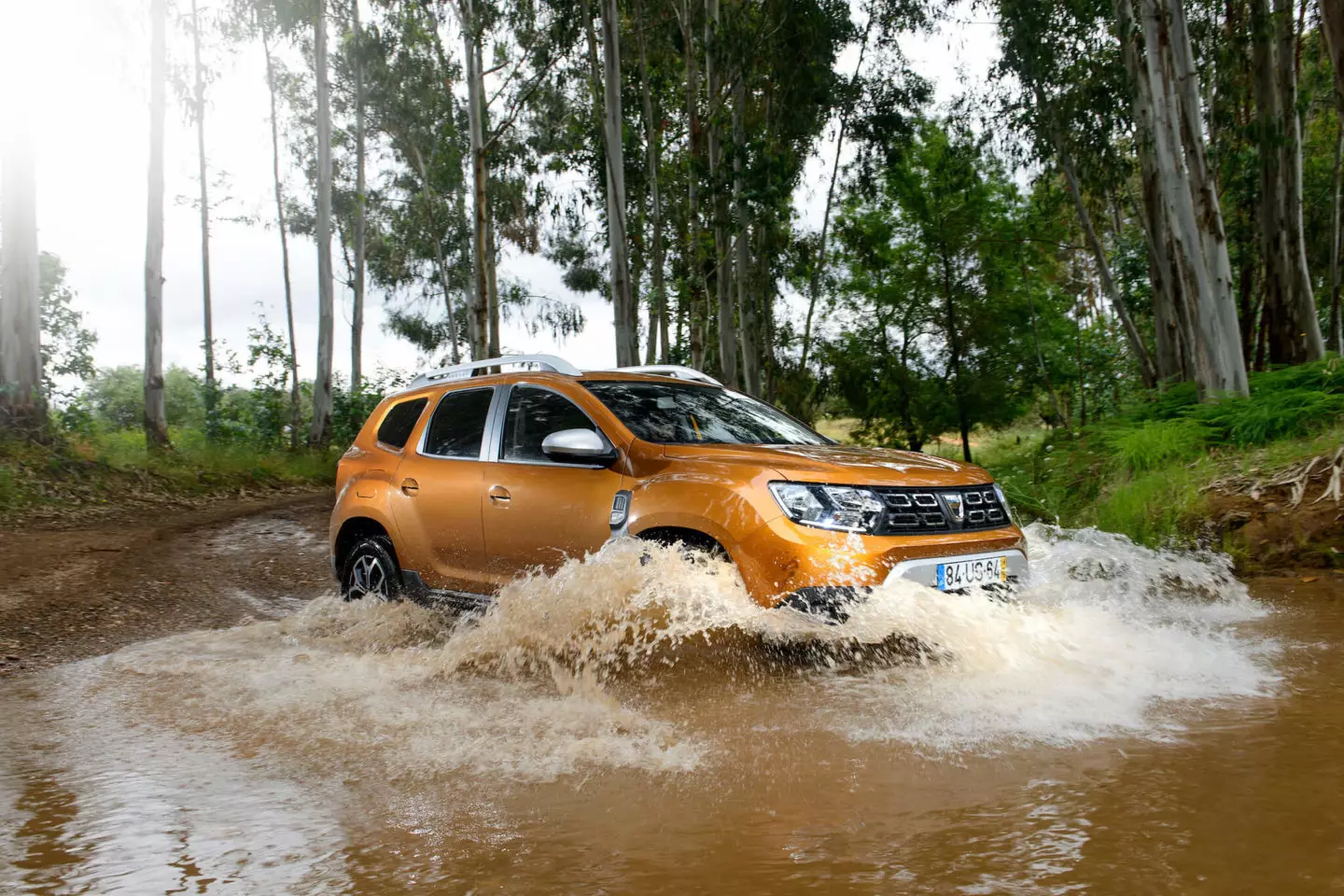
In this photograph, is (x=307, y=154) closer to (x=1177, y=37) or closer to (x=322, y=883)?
(x=1177, y=37)

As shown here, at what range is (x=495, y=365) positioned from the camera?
21.0 feet

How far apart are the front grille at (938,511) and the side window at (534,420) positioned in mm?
1738

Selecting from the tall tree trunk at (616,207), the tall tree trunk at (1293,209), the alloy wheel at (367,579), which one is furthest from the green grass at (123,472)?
the tall tree trunk at (1293,209)

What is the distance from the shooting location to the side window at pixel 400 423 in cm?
677

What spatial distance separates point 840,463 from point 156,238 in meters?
20.8

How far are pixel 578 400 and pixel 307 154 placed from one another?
118ft

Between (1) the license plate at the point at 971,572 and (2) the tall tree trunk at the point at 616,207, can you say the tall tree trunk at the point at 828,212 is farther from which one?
(1) the license plate at the point at 971,572

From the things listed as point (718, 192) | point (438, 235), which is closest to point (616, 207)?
point (718, 192)

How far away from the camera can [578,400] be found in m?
5.73

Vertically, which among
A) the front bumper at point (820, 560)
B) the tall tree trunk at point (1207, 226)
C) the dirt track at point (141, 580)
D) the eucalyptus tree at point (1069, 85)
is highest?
the eucalyptus tree at point (1069, 85)

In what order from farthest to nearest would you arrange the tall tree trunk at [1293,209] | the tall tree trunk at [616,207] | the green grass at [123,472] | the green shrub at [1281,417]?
the tall tree trunk at [616,207] < the tall tree trunk at [1293,209] < the green grass at [123,472] < the green shrub at [1281,417]

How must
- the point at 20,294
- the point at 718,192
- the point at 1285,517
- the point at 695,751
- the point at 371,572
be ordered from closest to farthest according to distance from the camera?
the point at 695,751 < the point at 371,572 < the point at 1285,517 < the point at 20,294 < the point at 718,192

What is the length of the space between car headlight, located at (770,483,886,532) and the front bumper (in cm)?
5

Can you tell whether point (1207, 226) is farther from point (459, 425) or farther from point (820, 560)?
point (820, 560)
